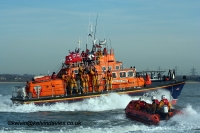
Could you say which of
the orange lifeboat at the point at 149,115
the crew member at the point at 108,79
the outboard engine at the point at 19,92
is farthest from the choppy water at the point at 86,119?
the outboard engine at the point at 19,92

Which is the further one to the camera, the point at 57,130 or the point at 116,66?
the point at 116,66

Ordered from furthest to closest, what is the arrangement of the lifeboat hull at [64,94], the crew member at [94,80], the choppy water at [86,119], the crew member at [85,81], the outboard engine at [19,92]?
the crew member at [94,80], the crew member at [85,81], the outboard engine at [19,92], the lifeboat hull at [64,94], the choppy water at [86,119]

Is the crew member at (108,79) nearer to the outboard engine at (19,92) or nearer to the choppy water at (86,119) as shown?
the choppy water at (86,119)

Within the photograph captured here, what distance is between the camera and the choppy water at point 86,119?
15.2 m

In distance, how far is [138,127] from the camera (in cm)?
1562

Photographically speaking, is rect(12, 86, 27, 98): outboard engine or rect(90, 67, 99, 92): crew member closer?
rect(12, 86, 27, 98): outboard engine

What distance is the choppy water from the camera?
49.9ft

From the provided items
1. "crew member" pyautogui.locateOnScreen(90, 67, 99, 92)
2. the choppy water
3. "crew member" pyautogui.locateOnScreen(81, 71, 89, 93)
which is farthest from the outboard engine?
"crew member" pyautogui.locateOnScreen(90, 67, 99, 92)

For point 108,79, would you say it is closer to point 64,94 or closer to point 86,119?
point 64,94

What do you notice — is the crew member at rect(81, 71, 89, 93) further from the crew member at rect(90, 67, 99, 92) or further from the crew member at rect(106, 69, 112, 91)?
the crew member at rect(106, 69, 112, 91)

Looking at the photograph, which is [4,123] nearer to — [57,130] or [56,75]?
[57,130]

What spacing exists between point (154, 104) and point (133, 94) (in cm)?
497

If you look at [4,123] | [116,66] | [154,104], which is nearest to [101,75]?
[116,66]

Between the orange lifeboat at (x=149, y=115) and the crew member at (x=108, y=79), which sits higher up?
the crew member at (x=108, y=79)
